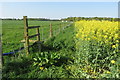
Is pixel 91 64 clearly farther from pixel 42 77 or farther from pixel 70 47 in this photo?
pixel 70 47

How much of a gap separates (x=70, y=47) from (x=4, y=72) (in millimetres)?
3218

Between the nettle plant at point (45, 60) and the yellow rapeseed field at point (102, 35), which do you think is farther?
the yellow rapeseed field at point (102, 35)

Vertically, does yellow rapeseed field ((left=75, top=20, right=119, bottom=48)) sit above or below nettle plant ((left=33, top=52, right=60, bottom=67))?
above

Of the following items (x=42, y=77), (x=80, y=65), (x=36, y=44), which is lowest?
(x=42, y=77)

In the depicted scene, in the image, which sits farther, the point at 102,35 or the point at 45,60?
the point at 102,35

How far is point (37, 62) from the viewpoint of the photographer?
4309 mm

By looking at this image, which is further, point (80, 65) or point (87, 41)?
point (87, 41)

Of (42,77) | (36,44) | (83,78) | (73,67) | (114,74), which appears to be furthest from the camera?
(36,44)

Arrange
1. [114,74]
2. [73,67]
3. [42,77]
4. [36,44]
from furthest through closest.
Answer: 1. [36,44]
2. [73,67]
3. [42,77]
4. [114,74]

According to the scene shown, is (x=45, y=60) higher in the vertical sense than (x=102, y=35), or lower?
Result: lower

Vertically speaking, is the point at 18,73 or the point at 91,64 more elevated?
the point at 91,64

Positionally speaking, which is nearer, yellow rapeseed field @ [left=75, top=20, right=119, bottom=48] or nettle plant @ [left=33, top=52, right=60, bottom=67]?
nettle plant @ [left=33, top=52, right=60, bottom=67]

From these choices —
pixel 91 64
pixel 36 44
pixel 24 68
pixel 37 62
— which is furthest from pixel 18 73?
pixel 36 44

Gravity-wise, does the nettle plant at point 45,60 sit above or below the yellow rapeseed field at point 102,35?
below
